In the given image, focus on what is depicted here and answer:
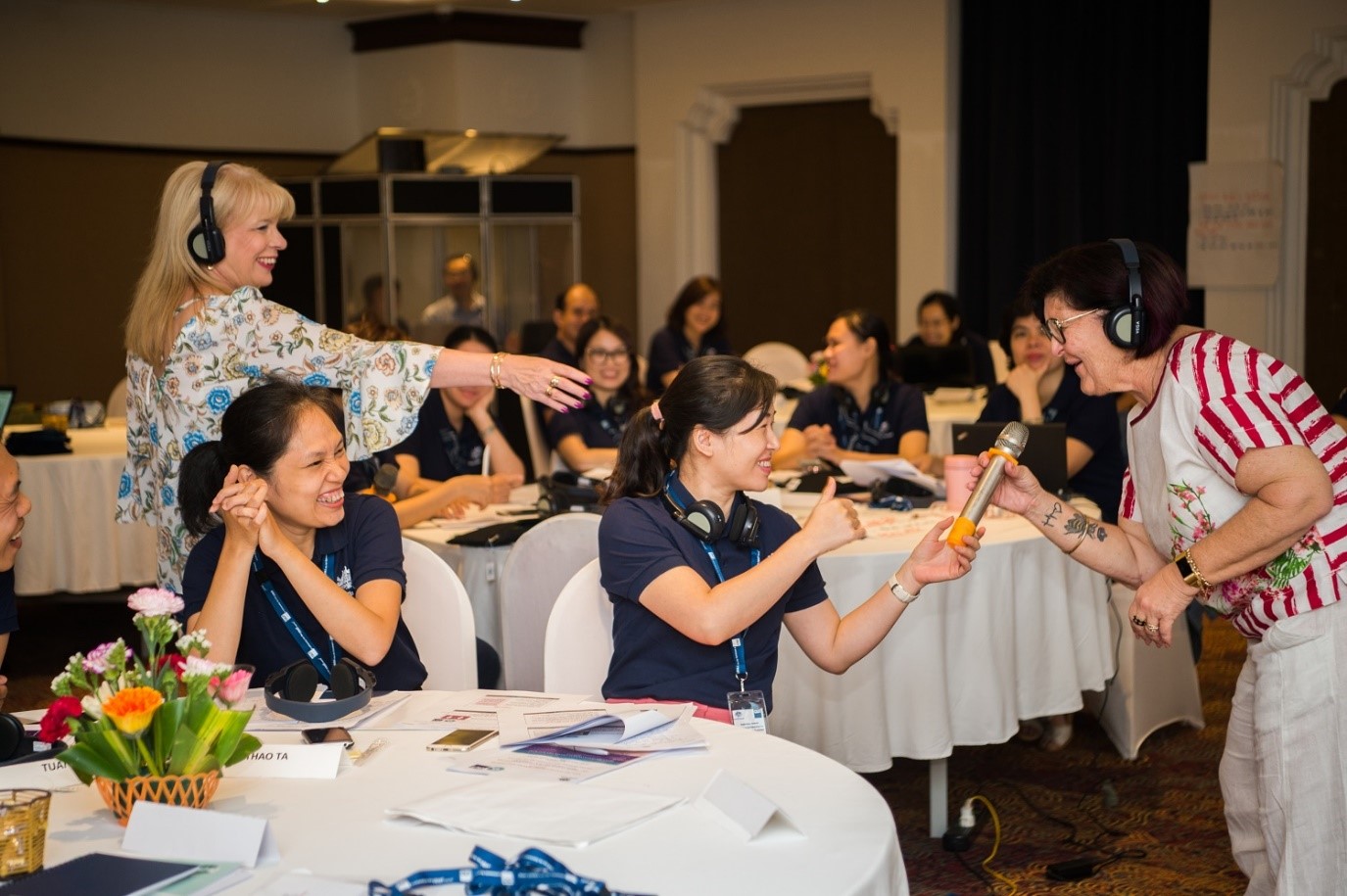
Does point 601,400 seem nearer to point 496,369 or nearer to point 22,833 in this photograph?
point 496,369

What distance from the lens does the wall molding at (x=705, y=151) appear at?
1025 centimetres

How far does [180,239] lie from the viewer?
9.73 ft

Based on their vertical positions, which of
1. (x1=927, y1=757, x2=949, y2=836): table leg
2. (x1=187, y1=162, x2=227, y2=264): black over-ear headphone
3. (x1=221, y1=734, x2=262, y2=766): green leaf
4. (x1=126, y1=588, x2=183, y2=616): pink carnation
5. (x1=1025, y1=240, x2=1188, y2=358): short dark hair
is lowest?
(x1=927, y1=757, x2=949, y2=836): table leg

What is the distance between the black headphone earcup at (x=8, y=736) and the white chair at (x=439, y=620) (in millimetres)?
980

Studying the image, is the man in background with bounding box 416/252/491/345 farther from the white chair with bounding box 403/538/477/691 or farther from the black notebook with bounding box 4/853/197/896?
the black notebook with bounding box 4/853/197/896

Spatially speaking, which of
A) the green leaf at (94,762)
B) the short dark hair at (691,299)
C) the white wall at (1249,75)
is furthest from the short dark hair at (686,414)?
the white wall at (1249,75)

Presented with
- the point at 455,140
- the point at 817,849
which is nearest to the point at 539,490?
the point at 817,849

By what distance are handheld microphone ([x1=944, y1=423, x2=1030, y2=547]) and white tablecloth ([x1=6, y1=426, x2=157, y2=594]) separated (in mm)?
4694

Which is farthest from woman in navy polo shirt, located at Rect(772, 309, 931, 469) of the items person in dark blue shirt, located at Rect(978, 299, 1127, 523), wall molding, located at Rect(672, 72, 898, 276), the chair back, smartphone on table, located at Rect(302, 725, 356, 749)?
wall molding, located at Rect(672, 72, 898, 276)

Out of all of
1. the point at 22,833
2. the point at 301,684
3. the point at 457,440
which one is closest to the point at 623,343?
the point at 457,440

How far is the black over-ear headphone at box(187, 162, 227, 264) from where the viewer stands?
2.94 meters

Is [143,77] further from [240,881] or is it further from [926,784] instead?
[240,881]

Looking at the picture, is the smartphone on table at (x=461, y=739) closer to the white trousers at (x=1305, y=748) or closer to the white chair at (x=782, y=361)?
the white trousers at (x=1305, y=748)

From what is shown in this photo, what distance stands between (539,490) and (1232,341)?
2.83 m
